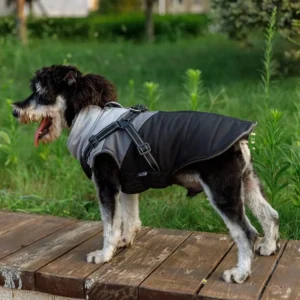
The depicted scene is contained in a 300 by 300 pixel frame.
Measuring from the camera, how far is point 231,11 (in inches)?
352

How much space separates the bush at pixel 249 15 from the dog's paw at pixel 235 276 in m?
4.39

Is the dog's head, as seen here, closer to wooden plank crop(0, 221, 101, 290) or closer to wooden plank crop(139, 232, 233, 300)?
wooden plank crop(0, 221, 101, 290)

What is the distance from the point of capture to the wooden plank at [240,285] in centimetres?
328

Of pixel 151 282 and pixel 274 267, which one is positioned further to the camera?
pixel 274 267

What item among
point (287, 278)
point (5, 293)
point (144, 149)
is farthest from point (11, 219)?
point (287, 278)

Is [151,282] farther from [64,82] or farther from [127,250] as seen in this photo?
[64,82]

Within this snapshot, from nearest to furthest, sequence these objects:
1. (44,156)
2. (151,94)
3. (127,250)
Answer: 1. (127,250)
2. (151,94)
3. (44,156)

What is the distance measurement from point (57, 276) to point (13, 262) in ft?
1.36

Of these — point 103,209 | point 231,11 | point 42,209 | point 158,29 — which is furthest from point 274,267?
point 158,29

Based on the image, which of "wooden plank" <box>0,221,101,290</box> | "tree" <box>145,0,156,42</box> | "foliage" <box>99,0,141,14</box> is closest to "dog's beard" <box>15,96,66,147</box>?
"wooden plank" <box>0,221,101,290</box>

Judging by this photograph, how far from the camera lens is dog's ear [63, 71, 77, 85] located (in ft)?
12.3

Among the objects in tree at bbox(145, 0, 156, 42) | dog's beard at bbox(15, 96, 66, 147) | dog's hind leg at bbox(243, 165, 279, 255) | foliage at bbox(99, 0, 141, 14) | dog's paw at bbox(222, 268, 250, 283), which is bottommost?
foliage at bbox(99, 0, 141, 14)

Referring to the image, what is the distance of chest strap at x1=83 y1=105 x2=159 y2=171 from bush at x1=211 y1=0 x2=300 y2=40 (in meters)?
4.04

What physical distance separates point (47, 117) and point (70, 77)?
1.04 feet
